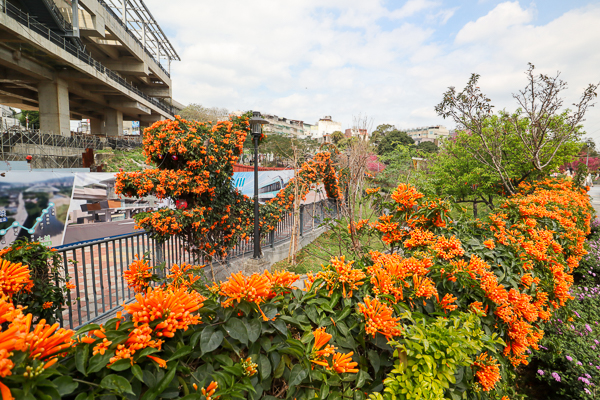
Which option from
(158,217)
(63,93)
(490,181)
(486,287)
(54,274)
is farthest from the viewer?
(63,93)

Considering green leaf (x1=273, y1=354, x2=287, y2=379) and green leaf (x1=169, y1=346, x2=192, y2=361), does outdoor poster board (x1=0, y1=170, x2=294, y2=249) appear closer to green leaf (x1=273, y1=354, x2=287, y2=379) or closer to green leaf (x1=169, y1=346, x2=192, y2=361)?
green leaf (x1=169, y1=346, x2=192, y2=361)

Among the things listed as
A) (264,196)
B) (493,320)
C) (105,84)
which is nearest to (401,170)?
(264,196)

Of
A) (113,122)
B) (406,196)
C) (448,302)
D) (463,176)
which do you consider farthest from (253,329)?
(113,122)

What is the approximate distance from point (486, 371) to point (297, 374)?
1.17 m

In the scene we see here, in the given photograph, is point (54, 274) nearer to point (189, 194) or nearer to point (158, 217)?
point (158, 217)

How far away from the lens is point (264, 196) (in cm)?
1100

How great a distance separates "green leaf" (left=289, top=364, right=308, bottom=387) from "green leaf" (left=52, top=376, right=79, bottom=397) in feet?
2.22

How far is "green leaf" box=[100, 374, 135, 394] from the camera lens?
78cm

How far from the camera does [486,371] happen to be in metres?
1.53

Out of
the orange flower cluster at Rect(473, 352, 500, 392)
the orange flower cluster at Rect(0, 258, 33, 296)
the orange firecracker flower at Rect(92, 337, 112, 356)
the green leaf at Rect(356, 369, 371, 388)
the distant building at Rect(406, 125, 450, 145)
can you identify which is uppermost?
the distant building at Rect(406, 125, 450, 145)

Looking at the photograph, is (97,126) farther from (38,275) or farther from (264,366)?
(264,366)

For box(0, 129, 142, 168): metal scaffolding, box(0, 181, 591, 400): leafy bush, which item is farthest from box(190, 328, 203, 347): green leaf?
box(0, 129, 142, 168): metal scaffolding

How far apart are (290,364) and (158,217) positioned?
3733 millimetres

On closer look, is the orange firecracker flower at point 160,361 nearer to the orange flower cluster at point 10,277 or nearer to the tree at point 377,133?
the orange flower cluster at point 10,277
